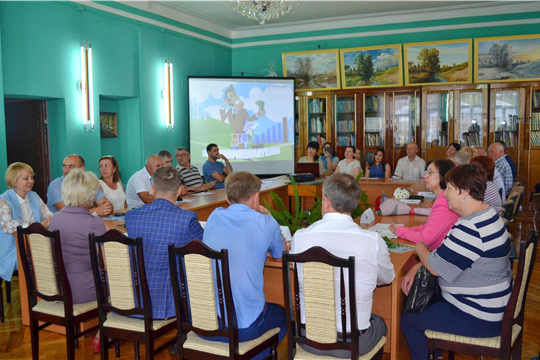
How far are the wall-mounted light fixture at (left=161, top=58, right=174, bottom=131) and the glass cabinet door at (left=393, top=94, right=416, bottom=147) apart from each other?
14.0 ft

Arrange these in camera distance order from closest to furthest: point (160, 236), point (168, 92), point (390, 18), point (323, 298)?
point (323, 298) → point (160, 236) → point (168, 92) → point (390, 18)

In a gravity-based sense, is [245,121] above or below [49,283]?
above

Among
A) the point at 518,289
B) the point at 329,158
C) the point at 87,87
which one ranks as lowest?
the point at 518,289

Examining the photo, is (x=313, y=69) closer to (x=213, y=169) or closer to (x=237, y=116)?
(x=237, y=116)

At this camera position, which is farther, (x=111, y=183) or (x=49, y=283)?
(x=111, y=183)

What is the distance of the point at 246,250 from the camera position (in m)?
2.38

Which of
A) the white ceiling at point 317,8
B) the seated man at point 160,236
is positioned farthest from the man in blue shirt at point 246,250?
the white ceiling at point 317,8

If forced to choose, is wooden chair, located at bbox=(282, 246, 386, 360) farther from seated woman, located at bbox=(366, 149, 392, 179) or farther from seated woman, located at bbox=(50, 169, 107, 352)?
seated woman, located at bbox=(366, 149, 392, 179)

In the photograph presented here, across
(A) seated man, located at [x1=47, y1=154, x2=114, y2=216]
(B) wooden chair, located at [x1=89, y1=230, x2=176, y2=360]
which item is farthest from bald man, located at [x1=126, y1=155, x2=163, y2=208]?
(B) wooden chair, located at [x1=89, y1=230, x2=176, y2=360]

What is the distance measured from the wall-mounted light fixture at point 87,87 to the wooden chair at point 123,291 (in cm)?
454

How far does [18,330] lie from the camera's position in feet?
11.9

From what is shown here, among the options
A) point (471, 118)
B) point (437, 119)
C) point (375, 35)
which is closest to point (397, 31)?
point (375, 35)

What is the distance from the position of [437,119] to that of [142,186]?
6.06 m

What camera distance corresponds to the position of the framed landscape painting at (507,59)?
7.98 metres
